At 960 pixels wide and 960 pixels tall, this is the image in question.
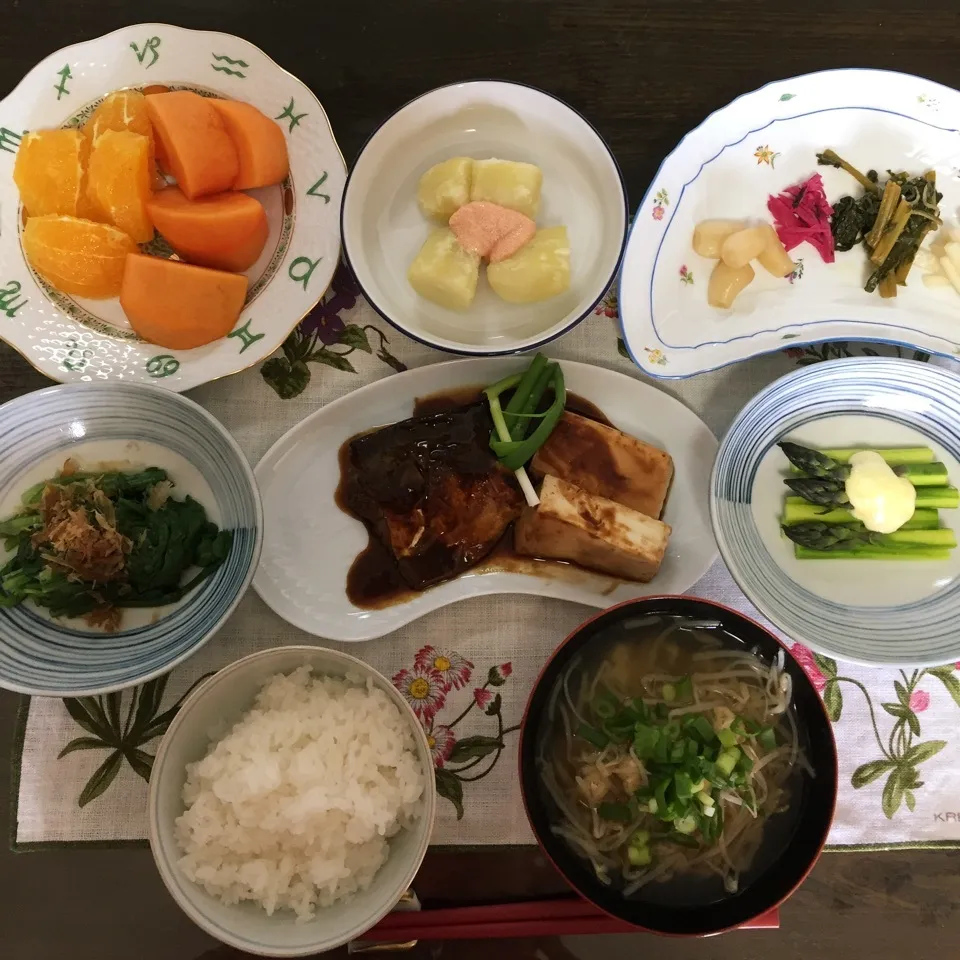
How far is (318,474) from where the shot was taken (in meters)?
2.06

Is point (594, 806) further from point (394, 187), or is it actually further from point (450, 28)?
point (450, 28)

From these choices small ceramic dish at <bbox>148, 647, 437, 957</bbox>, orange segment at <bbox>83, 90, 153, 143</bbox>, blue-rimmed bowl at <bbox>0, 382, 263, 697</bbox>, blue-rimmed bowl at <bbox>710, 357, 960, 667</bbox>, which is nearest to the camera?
small ceramic dish at <bbox>148, 647, 437, 957</bbox>

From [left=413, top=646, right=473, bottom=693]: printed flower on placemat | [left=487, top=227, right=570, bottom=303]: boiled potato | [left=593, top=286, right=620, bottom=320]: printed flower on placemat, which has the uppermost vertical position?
[left=487, top=227, right=570, bottom=303]: boiled potato

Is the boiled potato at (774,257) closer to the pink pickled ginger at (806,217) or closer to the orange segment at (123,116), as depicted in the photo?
the pink pickled ginger at (806,217)

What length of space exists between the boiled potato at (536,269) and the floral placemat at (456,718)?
14.7 inches

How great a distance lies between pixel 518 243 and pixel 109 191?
3.88 ft

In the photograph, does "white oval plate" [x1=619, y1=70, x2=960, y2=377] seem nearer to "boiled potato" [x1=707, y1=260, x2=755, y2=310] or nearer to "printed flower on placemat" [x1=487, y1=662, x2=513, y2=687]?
"boiled potato" [x1=707, y1=260, x2=755, y2=310]

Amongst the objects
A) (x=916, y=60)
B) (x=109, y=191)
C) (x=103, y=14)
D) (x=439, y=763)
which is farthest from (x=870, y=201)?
(x=103, y=14)

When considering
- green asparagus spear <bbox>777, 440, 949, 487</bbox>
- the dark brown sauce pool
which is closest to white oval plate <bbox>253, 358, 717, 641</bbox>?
the dark brown sauce pool

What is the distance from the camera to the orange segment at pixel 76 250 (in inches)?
75.5

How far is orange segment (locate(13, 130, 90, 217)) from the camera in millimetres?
1939

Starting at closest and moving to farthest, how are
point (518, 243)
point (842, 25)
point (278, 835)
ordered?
point (278, 835)
point (518, 243)
point (842, 25)

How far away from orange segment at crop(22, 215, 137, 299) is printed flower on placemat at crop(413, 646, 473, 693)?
144 centimetres

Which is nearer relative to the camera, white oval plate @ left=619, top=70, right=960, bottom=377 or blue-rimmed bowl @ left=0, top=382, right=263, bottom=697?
blue-rimmed bowl @ left=0, top=382, right=263, bottom=697
